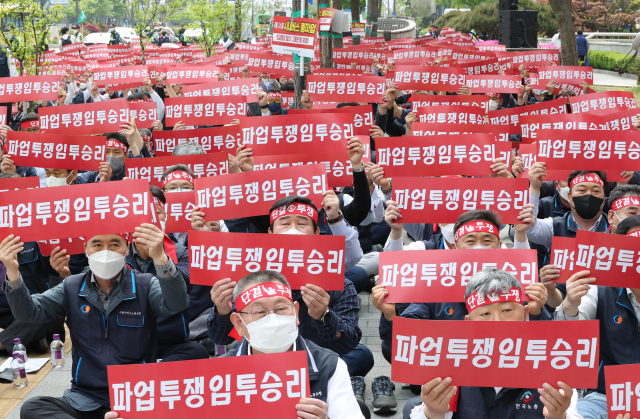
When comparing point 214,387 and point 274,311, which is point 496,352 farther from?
point 214,387

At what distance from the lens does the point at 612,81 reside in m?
27.6

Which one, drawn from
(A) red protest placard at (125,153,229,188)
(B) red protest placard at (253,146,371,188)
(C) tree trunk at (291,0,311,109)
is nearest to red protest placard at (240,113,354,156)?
(A) red protest placard at (125,153,229,188)

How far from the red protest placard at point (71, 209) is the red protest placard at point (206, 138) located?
3933 mm

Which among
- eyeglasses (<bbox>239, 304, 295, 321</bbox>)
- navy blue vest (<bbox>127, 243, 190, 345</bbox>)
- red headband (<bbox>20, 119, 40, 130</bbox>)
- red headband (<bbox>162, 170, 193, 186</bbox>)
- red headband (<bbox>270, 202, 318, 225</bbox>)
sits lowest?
navy blue vest (<bbox>127, 243, 190, 345</bbox>)

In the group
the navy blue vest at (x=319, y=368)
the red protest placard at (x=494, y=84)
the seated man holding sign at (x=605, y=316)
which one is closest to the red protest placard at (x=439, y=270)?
the seated man holding sign at (x=605, y=316)

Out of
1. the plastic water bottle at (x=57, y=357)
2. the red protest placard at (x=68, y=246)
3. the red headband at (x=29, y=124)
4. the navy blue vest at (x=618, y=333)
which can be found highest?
the red headband at (x=29, y=124)

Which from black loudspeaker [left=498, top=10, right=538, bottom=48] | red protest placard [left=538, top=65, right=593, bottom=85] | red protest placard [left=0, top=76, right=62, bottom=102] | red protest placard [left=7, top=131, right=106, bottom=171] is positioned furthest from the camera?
black loudspeaker [left=498, top=10, right=538, bottom=48]

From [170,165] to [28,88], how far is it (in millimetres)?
4801

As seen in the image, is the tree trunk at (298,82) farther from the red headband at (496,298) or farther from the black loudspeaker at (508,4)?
the black loudspeaker at (508,4)

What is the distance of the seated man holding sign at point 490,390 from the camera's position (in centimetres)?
339

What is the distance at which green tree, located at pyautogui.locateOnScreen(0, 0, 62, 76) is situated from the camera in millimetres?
14414

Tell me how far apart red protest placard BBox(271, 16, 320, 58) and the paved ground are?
Answer: 1692 centimetres

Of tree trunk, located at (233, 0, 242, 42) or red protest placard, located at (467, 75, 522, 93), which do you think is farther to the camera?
tree trunk, located at (233, 0, 242, 42)

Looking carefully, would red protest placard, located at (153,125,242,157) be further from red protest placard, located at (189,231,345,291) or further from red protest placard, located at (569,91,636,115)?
red protest placard, located at (569,91,636,115)
